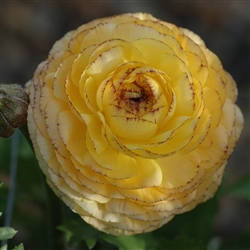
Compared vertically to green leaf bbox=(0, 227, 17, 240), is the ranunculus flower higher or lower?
higher

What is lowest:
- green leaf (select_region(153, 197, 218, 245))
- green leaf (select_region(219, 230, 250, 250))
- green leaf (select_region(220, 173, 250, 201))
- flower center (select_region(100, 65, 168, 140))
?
green leaf (select_region(219, 230, 250, 250))

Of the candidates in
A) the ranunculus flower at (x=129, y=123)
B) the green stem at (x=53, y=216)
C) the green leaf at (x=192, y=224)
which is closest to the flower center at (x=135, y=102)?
the ranunculus flower at (x=129, y=123)

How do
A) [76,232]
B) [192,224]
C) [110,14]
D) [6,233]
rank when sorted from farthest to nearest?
[110,14] → [192,224] → [76,232] → [6,233]

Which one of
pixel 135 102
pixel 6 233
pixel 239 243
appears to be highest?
pixel 135 102

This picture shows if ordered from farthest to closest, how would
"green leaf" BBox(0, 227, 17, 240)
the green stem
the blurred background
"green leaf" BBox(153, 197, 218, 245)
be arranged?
the blurred background
"green leaf" BBox(153, 197, 218, 245)
the green stem
"green leaf" BBox(0, 227, 17, 240)

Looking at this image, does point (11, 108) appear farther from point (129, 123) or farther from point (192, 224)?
point (192, 224)

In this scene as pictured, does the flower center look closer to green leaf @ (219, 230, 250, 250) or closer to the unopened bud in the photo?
the unopened bud

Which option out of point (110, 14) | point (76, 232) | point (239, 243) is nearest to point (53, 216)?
point (76, 232)

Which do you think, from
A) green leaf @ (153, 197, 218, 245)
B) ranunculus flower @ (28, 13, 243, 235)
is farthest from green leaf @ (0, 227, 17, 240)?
green leaf @ (153, 197, 218, 245)
